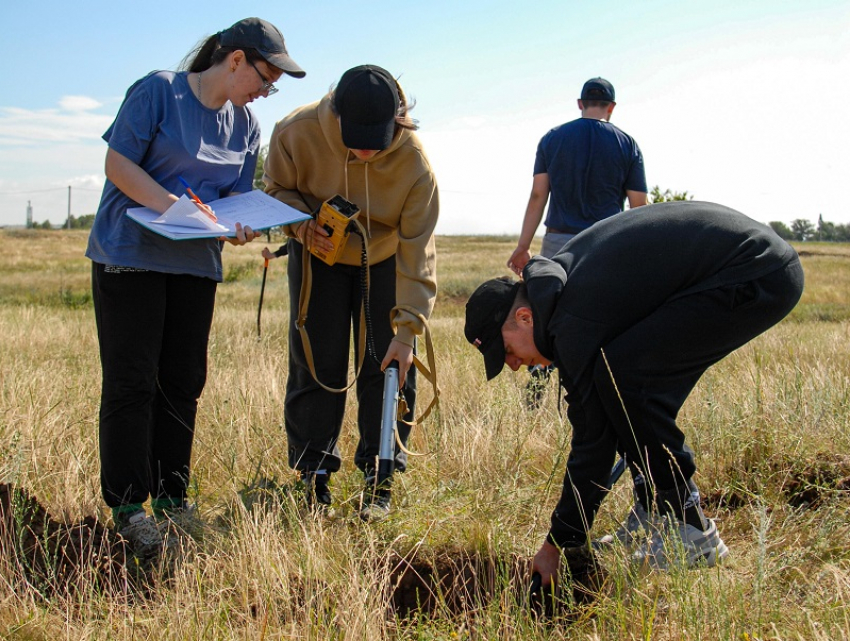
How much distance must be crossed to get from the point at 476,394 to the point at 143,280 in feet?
8.67

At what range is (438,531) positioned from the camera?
3393 mm

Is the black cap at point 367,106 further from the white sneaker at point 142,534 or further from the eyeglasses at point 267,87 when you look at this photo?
the white sneaker at point 142,534

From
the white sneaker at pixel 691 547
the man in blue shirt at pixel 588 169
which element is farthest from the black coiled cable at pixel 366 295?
the man in blue shirt at pixel 588 169

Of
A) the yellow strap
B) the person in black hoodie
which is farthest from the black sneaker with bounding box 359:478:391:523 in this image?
the person in black hoodie

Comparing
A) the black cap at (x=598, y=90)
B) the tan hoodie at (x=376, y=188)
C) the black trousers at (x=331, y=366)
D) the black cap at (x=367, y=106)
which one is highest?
the black cap at (x=598, y=90)

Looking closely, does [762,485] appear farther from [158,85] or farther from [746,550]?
[158,85]

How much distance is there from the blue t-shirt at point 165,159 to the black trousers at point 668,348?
5.56 feet

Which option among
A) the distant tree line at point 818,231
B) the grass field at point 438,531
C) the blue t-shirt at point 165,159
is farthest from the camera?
the distant tree line at point 818,231

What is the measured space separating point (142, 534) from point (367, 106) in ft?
6.14

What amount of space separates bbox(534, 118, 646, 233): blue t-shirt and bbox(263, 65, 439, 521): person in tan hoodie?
169cm

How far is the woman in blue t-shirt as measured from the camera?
3227 millimetres

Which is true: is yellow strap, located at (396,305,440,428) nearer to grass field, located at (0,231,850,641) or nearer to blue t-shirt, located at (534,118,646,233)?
grass field, located at (0,231,850,641)

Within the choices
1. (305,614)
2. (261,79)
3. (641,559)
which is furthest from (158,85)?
(641,559)

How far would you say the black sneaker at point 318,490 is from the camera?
144 inches
